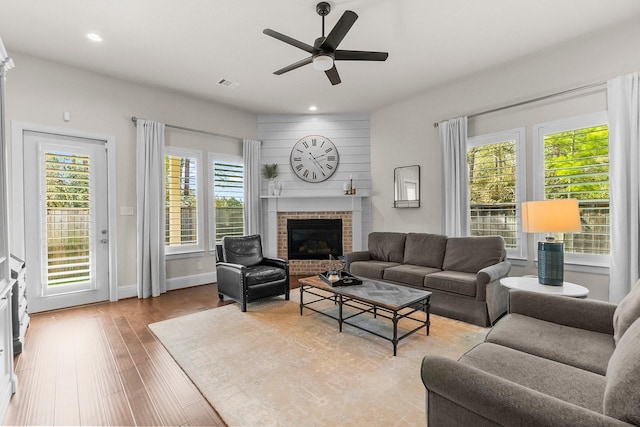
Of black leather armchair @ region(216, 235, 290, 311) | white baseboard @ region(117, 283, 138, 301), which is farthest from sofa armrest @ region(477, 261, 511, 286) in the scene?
white baseboard @ region(117, 283, 138, 301)

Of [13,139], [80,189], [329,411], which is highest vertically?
[13,139]

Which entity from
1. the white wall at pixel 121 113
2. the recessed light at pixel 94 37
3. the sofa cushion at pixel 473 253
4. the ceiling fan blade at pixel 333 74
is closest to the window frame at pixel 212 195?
the white wall at pixel 121 113

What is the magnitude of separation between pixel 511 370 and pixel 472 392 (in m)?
0.49

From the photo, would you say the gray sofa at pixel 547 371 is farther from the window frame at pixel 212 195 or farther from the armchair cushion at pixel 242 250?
the window frame at pixel 212 195

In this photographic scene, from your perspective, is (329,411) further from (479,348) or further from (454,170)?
(454,170)

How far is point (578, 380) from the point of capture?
137 centimetres

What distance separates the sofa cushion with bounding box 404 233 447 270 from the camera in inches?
165

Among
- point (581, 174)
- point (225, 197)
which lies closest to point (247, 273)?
point (225, 197)

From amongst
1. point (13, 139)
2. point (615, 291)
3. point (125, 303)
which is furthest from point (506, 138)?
point (13, 139)

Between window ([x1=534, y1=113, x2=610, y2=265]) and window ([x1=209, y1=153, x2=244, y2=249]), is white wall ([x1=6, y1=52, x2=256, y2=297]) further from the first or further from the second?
window ([x1=534, y1=113, x2=610, y2=265])

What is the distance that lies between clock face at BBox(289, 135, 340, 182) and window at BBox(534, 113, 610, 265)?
329 centimetres

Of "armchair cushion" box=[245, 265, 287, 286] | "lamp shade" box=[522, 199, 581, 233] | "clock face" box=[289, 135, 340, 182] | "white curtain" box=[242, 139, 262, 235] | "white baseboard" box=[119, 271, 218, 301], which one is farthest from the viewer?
"clock face" box=[289, 135, 340, 182]

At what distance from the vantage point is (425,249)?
4344mm

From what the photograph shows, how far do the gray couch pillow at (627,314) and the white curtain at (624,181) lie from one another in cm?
187
